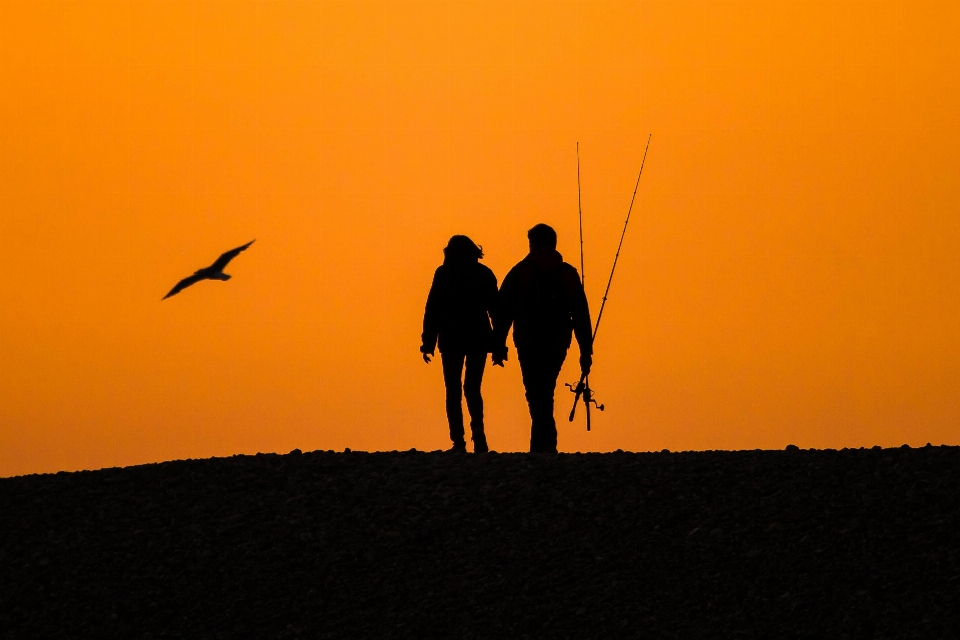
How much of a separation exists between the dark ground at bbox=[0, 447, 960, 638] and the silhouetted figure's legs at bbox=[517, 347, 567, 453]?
1.61m

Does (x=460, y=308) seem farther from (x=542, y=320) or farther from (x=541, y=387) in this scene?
(x=541, y=387)

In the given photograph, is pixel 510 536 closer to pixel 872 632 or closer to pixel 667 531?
pixel 667 531

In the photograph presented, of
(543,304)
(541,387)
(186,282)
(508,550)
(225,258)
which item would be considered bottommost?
(508,550)

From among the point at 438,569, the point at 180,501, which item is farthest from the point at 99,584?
the point at 438,569

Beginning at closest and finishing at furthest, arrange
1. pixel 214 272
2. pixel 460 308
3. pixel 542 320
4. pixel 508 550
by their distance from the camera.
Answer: pixel 508 550 → pixel 214 272 → pixel 542 320 → pixel 460 308

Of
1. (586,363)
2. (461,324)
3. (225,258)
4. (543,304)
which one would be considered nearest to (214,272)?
(225,258)

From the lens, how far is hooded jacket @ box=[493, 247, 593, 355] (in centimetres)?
1750

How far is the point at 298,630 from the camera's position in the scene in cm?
1355

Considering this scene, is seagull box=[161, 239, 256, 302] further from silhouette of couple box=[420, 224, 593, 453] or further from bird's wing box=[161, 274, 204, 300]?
silhouette of couple box=[420, 224, 593, 453]

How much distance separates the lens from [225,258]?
15.6m

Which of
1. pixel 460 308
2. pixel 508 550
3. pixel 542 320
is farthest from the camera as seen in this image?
pixel 460 308

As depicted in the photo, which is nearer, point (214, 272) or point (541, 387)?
point (214, 272)

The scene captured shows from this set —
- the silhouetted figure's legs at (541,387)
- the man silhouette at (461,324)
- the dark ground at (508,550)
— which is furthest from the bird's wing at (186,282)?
the silhouetted figure's legs at (541,387)

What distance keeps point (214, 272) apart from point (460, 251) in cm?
315
